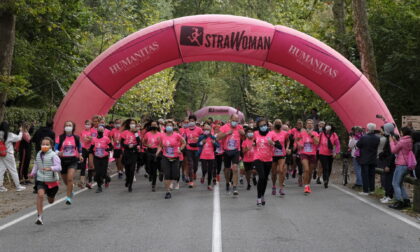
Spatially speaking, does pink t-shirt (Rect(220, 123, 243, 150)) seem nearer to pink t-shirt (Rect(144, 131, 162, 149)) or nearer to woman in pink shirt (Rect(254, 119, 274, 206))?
woman in pink shirt (Rect(254, 119, 274, 206))

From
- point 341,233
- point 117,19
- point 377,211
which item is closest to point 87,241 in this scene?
point 341,233

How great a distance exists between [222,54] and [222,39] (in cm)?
47

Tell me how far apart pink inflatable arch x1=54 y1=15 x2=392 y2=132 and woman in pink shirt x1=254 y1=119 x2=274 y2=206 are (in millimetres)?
3806

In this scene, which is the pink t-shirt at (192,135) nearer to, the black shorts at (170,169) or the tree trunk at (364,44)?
the black shorts at (170,169)

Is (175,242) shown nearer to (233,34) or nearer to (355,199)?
(355,199)

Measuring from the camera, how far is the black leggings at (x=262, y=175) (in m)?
10.6

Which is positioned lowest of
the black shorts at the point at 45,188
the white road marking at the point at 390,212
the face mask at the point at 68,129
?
the white road marking at the point at 390,212

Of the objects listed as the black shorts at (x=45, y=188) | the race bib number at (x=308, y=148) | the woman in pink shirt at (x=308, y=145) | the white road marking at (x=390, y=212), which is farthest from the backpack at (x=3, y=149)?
the white road marking at (x=390, y=212)

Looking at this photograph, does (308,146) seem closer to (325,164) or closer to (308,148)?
(308,148)

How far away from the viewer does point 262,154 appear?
1083 cm

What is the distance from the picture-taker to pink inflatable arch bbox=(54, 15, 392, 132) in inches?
545

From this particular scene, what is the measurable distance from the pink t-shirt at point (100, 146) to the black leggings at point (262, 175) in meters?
4.14

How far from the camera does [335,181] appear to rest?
1596cm

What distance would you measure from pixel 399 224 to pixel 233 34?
7.42 meters
